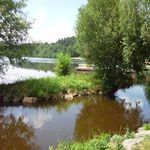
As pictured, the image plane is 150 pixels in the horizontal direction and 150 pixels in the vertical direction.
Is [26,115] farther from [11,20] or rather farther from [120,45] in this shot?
[120,45]

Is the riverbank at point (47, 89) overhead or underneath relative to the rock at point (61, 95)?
overhead

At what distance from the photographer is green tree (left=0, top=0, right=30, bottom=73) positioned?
2734cm

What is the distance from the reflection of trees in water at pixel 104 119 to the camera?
18.1 m

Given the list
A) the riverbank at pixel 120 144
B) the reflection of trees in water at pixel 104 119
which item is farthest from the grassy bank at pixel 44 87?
the riverbank at pixel 120 144

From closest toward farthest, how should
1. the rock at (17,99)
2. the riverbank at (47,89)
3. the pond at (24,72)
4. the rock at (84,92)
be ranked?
the rock at (17,99) < the riverbank at (47,89) < the rock at (84,92) < the pond at (24,72)

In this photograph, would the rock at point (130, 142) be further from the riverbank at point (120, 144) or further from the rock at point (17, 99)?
the rock at point (17, 99)

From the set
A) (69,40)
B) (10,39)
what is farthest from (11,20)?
(69,40)

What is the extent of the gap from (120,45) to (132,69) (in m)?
3.10

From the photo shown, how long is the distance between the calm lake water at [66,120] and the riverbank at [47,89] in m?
1.38

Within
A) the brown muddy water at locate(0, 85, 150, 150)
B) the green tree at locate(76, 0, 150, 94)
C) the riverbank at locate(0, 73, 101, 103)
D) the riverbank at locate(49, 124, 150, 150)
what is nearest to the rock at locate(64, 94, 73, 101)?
the riverbank at locate(0, 73, 101, 103)

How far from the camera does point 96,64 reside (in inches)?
1304

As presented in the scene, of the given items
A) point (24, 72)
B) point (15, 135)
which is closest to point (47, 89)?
point (15, 135)

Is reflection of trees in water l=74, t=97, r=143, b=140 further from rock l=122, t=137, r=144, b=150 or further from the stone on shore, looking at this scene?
rock l=122, t=137, r=144, b=150

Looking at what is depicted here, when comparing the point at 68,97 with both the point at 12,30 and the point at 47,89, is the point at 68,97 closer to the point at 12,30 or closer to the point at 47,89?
the point at 47,89
